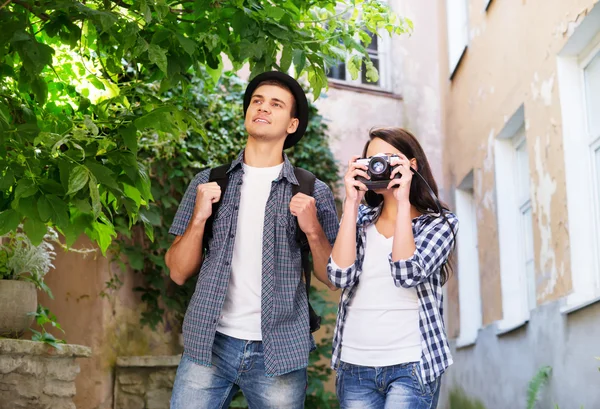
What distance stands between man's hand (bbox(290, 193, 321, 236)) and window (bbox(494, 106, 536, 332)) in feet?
13.0

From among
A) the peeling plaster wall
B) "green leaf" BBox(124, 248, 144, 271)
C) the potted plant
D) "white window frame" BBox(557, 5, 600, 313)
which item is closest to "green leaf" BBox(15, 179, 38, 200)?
the potted plant

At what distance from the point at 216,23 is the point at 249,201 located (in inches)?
28.2

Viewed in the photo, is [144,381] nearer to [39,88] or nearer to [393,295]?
[39,88]

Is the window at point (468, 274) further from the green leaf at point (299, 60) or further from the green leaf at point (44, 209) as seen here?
the green leaf at point (44, 209)

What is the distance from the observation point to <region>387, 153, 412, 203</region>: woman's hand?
2.65 meters

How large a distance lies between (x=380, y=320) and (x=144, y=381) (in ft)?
13.7

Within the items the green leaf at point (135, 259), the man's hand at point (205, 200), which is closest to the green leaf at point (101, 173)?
the man's hand at point (205, 200)

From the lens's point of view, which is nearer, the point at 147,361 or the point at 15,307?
the point at 15,307

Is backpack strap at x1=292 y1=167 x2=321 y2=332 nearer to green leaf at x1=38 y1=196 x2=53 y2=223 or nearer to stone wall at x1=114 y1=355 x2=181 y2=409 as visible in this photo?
green leaf at x1=38 y1=196 x2=53 y2=223

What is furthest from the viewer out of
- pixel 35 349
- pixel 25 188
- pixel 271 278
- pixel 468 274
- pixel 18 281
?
pixel 468 274

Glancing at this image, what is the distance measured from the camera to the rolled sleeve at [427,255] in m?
2.54

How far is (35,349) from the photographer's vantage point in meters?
4.77

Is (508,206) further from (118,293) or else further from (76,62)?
(76,62)

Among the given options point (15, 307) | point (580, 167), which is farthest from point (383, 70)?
point (15, 307)
